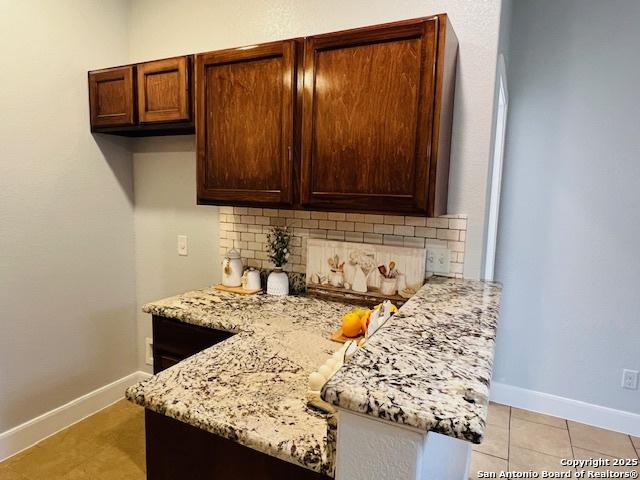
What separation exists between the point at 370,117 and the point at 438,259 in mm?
718

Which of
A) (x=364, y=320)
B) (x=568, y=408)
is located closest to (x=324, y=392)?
(x=364, y=320)

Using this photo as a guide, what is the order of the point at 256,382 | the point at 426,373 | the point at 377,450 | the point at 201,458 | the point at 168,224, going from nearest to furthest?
1. the point at 377,450
2. the point at 426,373
3. the point at 201,458
4. the point at 256,382
5. the point at 168,224

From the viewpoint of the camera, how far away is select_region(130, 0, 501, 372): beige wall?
1.66m

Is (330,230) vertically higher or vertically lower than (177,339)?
higher

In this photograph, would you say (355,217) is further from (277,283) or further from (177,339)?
(177,339)

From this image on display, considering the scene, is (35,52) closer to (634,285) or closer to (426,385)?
(426,385)

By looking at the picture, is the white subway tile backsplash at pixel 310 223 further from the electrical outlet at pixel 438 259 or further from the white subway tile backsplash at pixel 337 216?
the electrical outlet at pixel 438 259

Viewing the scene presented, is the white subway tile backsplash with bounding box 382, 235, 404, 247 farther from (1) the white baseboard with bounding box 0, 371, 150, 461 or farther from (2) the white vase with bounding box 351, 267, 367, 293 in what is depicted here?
(1) the white baseboard with bounding box 0, 371, 150, 461

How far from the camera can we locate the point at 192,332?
5.61 ft

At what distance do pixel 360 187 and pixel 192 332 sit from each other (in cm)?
96

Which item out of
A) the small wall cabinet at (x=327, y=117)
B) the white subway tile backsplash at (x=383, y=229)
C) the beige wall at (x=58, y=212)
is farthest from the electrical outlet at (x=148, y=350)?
the white subway tile backsplash at (x=383, y=229)

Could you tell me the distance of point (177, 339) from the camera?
1762mm

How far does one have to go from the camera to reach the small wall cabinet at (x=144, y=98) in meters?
1.98

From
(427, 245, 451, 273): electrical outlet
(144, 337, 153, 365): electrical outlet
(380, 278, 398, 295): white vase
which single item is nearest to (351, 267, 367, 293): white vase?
(380, 278, 398, 295): white vase
